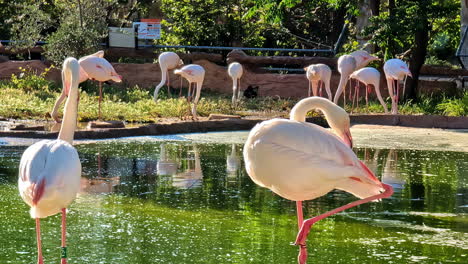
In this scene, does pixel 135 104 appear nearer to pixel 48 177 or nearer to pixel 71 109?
pixel 71 109

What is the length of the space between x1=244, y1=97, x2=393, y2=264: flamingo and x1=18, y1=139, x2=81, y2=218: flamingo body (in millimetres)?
1112

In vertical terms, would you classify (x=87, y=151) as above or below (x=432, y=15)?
below

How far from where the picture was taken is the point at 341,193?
779 centimetres

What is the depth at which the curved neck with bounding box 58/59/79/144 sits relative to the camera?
23.8ft

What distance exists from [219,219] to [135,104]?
31.4ft

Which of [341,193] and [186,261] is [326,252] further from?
[341,193]

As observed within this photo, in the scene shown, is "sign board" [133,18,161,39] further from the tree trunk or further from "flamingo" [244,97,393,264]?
"flamingo" [244,97,393,264]

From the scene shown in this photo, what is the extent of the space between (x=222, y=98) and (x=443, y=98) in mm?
4781

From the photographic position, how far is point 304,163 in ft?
16.4

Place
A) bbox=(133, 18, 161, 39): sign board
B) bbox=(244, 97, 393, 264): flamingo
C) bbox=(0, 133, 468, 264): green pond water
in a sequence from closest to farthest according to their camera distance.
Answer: bbox=(244, 97, 393, 264): flamingo → bbox=(0, 133, 468, 264): green pond water → bbox=(133, 18, 161, 39): sign board

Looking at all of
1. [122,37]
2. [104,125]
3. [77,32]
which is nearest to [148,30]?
[122,37]

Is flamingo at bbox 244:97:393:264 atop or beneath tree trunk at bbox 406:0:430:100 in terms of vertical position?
atop

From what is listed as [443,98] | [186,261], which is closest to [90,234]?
[186,261]

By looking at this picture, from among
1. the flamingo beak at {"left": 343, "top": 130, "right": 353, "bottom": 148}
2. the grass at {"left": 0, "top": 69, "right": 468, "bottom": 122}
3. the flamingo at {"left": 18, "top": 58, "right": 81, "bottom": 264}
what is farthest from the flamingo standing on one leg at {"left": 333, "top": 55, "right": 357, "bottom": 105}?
the flamingo at {"left": 18, "top": 58, "right": 81, "bottom": 264}
